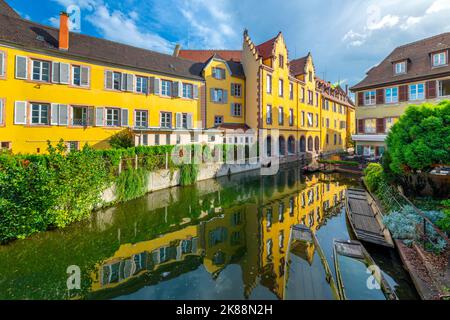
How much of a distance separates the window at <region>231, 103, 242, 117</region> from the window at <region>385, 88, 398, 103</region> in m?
17.4

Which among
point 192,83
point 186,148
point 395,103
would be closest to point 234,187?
point 186,148

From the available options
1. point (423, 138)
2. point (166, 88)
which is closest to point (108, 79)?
point (166, 88)

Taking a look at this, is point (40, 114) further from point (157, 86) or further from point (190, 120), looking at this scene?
point (190, 120)

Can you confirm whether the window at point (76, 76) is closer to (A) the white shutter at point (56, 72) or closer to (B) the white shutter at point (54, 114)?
(A) the white shutter at point (56, 72)

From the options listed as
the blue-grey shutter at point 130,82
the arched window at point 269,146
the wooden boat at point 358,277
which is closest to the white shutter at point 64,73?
the blue-grey shutter at point 130,82

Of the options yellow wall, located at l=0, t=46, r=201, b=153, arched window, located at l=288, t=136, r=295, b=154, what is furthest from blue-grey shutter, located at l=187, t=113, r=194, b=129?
arched window, located at l=288, t=136, r=295, b=154

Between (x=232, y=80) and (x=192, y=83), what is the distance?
20.5 ft

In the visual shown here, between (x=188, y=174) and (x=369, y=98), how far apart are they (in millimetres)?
23449

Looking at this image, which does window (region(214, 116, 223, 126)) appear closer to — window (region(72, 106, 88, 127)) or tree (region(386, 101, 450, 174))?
window (region(72, 106, 88, 127))

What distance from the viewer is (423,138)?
429 inches

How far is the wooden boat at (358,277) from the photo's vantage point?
5.95m

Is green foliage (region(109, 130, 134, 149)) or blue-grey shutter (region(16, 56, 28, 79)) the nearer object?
blue-grey shutter (region(16, 56, 28, 79))

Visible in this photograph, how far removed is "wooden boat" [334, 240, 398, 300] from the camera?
19.5 feet

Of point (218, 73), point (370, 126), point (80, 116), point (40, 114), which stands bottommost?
point (40, 114)
